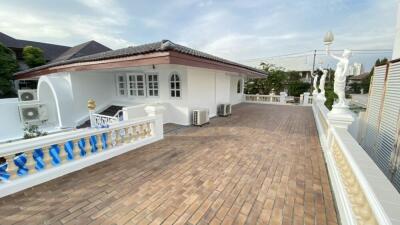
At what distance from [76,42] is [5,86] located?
11410 millimetres

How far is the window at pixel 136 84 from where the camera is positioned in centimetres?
716

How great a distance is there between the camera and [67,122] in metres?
7.31

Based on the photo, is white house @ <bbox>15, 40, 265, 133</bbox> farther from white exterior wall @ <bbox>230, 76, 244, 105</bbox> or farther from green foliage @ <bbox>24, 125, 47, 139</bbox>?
white exterior wall @ <bbox>230, 76, 244, 105</bbox>

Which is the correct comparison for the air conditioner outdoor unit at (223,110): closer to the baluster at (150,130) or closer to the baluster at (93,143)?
the baluster at (150,130)

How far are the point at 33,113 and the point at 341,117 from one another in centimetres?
1206

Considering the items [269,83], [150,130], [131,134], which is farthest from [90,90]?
[269,83]

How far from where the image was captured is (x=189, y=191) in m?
2.29

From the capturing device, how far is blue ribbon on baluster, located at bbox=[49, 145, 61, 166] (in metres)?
2.72

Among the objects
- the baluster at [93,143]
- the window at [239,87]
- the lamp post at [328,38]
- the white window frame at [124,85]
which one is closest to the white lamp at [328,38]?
the lamp post at [328,38]

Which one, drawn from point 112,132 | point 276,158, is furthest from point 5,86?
point 276,158

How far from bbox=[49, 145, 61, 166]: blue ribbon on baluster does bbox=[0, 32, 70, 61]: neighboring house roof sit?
70.7 ft

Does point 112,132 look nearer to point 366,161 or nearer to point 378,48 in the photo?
point 366,161

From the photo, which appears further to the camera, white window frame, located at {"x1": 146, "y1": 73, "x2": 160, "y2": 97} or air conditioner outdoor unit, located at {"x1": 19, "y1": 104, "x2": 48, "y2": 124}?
air conditioner outdoor unit, located at {"x1": 19, "y1": 104, "x2": 48, "y2": 124}

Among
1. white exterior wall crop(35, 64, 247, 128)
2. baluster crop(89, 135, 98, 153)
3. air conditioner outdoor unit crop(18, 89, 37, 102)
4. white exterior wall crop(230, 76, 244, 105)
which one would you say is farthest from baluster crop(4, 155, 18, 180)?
white exterior wall crop(230, 76, 244, 105)
